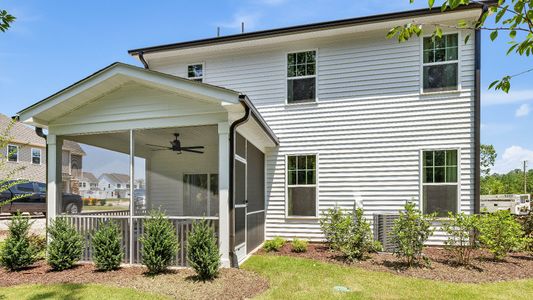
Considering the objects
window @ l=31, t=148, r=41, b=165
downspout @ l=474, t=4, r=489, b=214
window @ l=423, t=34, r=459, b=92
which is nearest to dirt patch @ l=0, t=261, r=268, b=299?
downspout @ l=474, t=4, r=489, b=214

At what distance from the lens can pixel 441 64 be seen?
7.96 metres

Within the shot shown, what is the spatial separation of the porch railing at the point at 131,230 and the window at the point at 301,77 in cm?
448

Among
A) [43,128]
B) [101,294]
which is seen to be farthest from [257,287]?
[43,128]

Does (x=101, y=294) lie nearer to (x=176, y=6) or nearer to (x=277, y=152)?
(x=277, y=152)

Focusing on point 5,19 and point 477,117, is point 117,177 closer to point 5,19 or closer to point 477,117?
point 5,19

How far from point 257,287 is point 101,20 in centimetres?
826

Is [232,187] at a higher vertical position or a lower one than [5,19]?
lower

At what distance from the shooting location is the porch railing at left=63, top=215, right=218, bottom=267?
6031 mm

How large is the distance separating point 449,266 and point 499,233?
52.0 inches

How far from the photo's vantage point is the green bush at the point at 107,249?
5828mm

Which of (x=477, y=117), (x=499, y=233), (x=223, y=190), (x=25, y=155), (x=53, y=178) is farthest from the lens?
(x=25, y=155)

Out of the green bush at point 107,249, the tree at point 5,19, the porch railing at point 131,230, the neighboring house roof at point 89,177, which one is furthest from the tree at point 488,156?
the tree at point 5,19

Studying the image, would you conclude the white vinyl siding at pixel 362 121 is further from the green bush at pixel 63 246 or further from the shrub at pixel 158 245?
the green bush at pixel 63 246

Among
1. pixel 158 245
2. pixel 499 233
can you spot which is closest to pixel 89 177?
pixel 158 245
